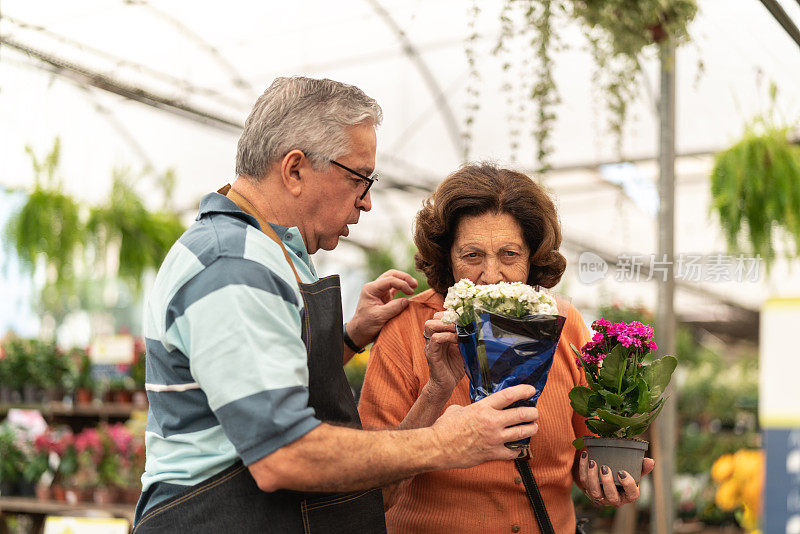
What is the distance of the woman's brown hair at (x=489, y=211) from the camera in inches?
70.4

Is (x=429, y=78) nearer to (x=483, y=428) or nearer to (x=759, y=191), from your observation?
(x=759, y=191)

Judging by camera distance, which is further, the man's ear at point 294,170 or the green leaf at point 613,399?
the green leaf at point 613,399

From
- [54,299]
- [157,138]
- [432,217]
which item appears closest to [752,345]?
[157,138]

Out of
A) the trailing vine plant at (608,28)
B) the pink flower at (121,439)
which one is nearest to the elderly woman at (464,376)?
the trailing vine plant at (608,28)

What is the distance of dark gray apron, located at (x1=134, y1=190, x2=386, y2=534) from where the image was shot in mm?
1265

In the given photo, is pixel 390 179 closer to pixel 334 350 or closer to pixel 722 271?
pixel 722 271

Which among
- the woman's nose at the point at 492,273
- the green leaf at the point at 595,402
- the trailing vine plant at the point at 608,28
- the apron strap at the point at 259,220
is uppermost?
the trailing vine plant at the point at 608,28

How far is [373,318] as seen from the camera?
6.13ft

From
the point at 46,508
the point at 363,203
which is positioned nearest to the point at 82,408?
the point at 46,508

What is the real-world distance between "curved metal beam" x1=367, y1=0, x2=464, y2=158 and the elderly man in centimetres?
468

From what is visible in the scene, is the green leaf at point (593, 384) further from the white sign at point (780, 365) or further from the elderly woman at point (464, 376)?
the white sign at point (780, 365)

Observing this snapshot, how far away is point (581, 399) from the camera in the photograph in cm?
153

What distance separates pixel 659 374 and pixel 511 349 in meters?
0.36

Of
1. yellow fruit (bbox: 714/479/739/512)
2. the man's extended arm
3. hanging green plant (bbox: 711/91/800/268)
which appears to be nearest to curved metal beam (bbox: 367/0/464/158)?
hanging green plant (bbox: 711/91/800/268)
